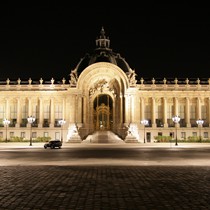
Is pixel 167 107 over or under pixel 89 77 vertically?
under

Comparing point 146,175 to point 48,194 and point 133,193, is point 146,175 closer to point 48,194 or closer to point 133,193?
point 133,193

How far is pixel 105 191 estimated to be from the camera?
1286 centimetres

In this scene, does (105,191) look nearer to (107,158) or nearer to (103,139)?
(107,158)

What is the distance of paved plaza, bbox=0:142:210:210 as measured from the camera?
10.4 metres

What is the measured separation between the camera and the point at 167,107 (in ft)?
264

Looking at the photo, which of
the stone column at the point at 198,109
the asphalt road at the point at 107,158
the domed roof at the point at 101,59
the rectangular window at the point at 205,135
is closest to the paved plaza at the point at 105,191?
the asphalt road at the point at 107,158

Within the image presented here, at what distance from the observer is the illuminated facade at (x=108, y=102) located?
241 ft

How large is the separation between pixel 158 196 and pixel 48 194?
3.84 metres

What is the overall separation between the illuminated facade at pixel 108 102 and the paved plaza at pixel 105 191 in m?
54.5

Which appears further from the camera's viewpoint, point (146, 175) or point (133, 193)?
point (146, 175)

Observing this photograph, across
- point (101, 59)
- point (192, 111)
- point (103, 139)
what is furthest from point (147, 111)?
point (103, 139)

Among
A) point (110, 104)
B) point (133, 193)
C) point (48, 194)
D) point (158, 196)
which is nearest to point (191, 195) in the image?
point (158, 196)

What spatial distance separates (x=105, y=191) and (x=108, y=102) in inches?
2785

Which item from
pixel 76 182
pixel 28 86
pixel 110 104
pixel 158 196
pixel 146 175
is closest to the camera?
pixel 158 196
